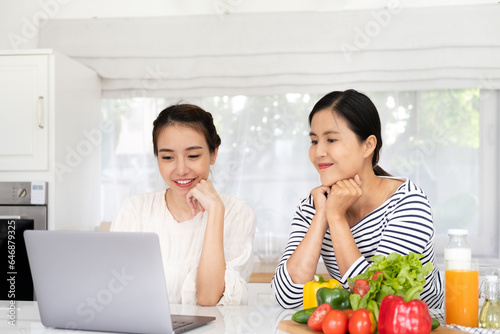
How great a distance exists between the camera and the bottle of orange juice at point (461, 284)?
4.66 ft

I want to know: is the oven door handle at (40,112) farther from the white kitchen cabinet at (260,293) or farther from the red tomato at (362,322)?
the red tomato at (362,322)

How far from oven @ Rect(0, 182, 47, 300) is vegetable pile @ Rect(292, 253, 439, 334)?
212cm

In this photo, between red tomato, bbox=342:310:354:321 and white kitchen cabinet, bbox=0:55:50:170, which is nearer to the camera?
red tomato, bbox=342:310:354:321

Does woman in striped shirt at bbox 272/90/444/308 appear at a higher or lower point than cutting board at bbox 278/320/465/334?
higher

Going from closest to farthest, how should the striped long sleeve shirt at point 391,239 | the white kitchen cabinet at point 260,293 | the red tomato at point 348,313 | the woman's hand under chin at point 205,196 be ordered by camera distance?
the red tomato at point 348,313
the striped long sleeve shirt at point 391,239
the woman's hand under chin at point 205,196
the white kitchen cabinet at point 260,293

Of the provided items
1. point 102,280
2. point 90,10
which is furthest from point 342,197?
point 90,10

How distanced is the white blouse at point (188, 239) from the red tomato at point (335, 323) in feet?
2.27

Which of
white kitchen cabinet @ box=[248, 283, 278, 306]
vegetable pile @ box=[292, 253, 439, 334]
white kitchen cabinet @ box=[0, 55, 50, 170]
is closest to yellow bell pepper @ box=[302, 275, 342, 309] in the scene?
vegetable pile @ box=[292, 253, 439, 334]

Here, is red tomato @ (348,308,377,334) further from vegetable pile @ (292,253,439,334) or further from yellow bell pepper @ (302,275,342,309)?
yellow bell pepper @ (302,275,342,309)

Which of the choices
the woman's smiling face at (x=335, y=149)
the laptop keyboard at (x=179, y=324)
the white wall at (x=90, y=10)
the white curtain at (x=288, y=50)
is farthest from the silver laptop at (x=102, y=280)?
the white wall at (x=90, y=10)

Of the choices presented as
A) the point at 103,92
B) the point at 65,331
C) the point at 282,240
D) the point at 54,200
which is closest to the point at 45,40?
the point at 103,92

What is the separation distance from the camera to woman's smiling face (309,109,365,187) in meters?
1.94

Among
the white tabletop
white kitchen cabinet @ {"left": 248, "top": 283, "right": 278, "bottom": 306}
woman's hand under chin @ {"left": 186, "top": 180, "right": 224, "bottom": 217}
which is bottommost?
white kitchen cabinet @ {"left": 248, "top": 283, "right": 278, "bottom": 306}

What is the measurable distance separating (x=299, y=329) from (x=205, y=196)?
79 centimetres
